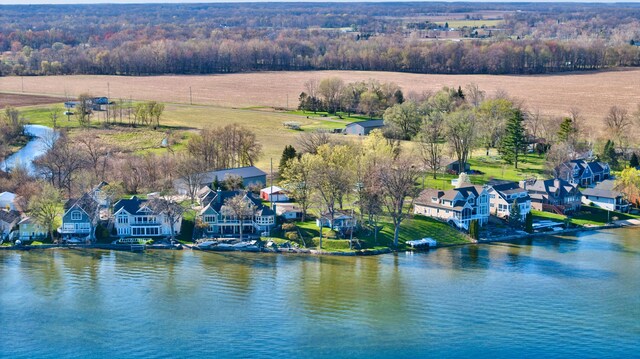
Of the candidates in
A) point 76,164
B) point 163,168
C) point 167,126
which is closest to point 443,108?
point 167,126

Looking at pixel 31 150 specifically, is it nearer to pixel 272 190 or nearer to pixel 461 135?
pixel 272 190

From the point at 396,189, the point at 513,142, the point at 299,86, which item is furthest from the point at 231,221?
the point at 299,86

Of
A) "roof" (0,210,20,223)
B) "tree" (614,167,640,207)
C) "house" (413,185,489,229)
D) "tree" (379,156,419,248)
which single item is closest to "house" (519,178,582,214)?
"tree" (614,167,640,207)

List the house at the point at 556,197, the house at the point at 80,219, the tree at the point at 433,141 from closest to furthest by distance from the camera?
the house at the point at 80,219 → the house at the point at 556,197 → the tree at the point at 433,141

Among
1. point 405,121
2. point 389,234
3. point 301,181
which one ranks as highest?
point 405,121

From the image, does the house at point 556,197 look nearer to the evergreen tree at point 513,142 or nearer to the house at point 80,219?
the evergreen tree at point 513,142

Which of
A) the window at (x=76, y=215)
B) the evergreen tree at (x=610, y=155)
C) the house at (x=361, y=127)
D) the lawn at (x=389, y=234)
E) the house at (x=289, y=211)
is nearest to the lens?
the lawn at (x=389, y=234)

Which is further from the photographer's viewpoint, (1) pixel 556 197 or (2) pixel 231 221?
(1) pixel 556 197

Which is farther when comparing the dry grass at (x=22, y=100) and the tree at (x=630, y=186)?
the dry grass at (x=22, y=100)

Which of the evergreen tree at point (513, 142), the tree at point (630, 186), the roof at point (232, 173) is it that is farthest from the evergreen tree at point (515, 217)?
the roof at point (232, 173)
